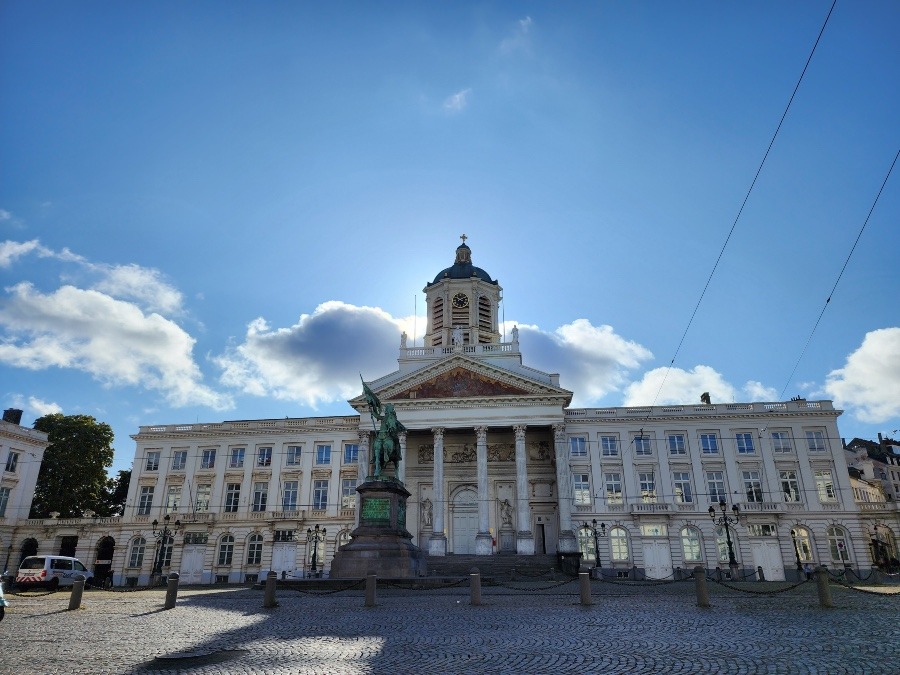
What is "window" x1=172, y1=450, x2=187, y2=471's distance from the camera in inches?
2110

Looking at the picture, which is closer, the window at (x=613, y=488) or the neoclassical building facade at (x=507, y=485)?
the neoclassical building facade at (x=507, y=485)

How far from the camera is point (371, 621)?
14117 mm

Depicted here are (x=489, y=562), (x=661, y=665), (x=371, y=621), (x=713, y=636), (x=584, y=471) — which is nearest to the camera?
(x=661, y=665)

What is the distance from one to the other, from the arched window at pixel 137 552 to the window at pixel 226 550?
21.4 ft

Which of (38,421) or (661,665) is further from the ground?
(38,421)

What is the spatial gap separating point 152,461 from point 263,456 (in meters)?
10.3

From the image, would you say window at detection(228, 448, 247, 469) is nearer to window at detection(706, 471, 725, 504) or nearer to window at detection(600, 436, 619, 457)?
window at detection(600, 436, 619, 457)

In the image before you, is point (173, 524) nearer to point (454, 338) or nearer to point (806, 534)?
point (454, 338)

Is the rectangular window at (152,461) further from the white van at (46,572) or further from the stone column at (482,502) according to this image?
the stone column at (482,502)

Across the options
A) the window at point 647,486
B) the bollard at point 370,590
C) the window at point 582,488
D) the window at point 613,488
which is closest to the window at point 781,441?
the window at point 647,486

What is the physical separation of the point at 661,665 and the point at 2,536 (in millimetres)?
55464

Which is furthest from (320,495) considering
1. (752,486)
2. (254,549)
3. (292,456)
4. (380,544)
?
(752,486)

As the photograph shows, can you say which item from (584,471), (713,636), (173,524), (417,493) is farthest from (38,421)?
(713,636)

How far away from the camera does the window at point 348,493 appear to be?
50.0 metres
